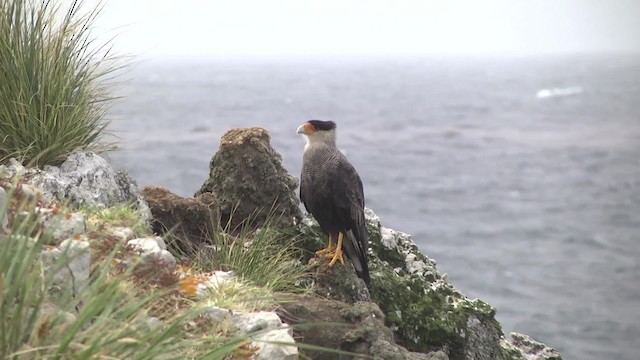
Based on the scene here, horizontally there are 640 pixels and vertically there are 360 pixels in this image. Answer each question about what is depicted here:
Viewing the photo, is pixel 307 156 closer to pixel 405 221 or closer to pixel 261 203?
pixel 261 203

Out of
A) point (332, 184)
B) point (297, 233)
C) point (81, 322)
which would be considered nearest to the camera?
point (81, 322)

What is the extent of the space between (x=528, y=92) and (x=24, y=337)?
178 m

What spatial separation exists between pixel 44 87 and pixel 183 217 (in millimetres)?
1636

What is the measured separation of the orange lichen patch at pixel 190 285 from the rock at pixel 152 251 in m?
0.15

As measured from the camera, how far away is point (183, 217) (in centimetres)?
795

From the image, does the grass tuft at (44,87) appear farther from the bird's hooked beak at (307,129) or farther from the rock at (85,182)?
the bird's hooked beak at (307,129)

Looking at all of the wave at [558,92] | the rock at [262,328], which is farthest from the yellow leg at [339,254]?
the wave at [558,92]

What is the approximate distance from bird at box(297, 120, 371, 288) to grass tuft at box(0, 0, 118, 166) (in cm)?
193

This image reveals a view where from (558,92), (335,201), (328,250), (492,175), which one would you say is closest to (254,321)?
(335,201)

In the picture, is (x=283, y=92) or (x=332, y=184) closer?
(x=332, y=184)

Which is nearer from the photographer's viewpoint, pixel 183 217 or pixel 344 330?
pixel 344 330

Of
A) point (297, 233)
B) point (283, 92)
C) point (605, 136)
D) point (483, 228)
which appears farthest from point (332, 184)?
point (283, 92)

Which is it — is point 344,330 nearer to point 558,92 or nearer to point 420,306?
point 420,306

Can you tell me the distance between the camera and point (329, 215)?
813cm
